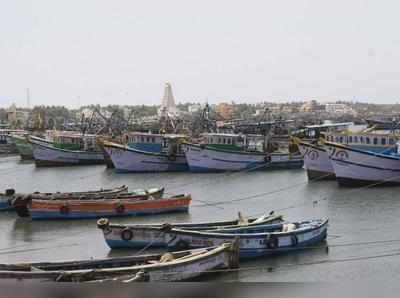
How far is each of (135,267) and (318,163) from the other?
21435mm

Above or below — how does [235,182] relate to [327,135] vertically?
below

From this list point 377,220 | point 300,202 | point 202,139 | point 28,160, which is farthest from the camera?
point 28,160

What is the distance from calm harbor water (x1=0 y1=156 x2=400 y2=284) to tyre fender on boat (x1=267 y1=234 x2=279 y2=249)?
300mm

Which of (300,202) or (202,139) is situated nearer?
(300,202)

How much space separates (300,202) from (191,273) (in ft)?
44.6

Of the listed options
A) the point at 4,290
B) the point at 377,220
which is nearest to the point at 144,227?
the point at 377,220

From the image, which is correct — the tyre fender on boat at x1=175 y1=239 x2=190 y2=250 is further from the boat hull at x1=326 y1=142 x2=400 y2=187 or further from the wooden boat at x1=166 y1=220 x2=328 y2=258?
the boat hull at x1=326 y1=142 x2=400 y2=187

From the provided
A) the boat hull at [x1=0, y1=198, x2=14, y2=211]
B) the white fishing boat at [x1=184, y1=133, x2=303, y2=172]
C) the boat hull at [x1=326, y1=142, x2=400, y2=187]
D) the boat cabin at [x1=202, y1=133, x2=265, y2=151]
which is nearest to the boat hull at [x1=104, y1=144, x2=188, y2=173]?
the white fishing boat at [x1=184, y1=133, x2=303, y2=172]

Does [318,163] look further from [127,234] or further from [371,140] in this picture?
[127,234]

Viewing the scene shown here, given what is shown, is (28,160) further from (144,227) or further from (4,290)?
(4,290)

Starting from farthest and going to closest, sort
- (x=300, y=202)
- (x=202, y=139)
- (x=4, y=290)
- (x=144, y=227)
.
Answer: (x=202, y=139)
(x=300, y=202)
(x=144, y=227)
(x=4, y=290)

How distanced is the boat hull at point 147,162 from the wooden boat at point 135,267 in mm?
25672

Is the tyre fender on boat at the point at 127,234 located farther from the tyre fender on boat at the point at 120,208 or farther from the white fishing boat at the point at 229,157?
the white fishing boat at the point at 229,157

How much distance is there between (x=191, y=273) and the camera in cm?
1241
